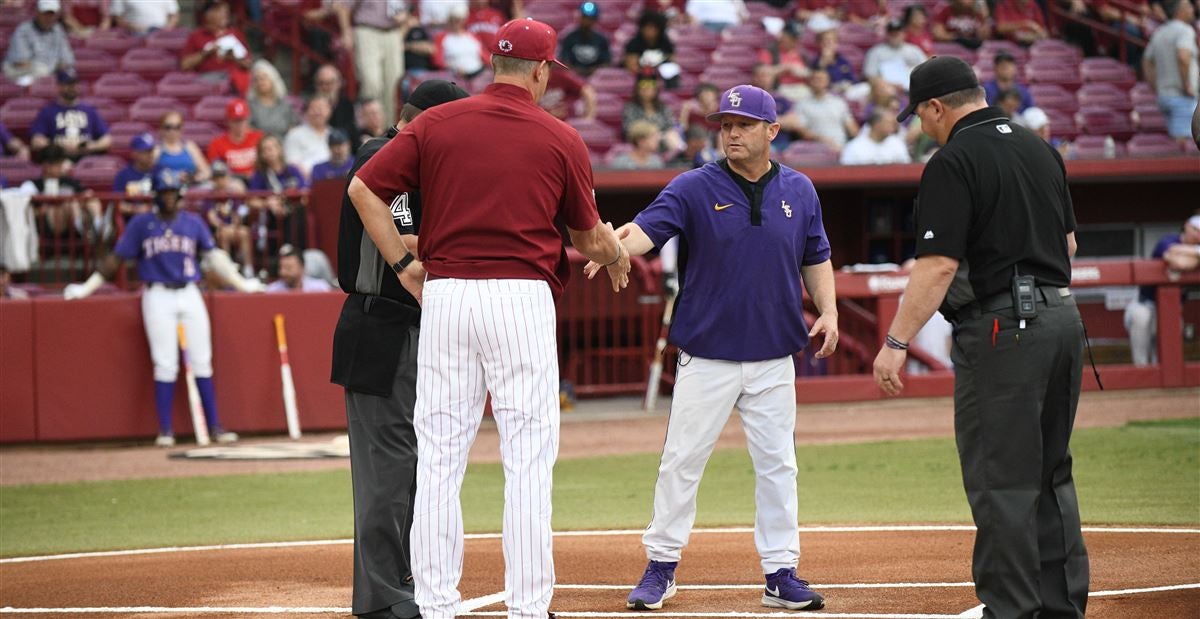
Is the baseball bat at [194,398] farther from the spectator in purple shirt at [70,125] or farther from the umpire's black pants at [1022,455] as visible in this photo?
the umpire's black pants at [1022,455]

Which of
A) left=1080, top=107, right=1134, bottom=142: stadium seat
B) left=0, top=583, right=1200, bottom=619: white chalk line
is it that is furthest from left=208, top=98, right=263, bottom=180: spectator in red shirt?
left=1080, top=107, right=1134, bottom=142: stadium seat

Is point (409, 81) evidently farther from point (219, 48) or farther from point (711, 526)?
point (711, 526)

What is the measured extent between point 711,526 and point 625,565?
5.27 feet

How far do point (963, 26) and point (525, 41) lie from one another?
17.0 m

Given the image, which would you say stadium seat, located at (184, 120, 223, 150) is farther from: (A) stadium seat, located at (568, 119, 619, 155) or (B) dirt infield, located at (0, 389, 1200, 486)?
(B) dirt infield, located at (0, 389, 1200, 486)

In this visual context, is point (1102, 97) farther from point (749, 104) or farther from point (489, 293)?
point (489, 293)

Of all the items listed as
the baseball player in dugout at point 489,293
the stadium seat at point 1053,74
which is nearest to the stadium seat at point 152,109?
the stadium seat at point 1053,74

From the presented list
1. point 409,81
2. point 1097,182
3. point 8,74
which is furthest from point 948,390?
point 8,74

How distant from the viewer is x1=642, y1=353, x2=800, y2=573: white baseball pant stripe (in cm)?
637

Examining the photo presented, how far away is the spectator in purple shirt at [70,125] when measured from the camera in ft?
53.4

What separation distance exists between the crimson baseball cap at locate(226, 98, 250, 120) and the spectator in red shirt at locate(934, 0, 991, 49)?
10.3m

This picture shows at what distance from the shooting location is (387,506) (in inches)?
230

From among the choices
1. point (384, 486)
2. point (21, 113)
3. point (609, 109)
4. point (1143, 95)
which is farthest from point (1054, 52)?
point (384, 486)

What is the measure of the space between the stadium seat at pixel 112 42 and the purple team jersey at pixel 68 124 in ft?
7.91
